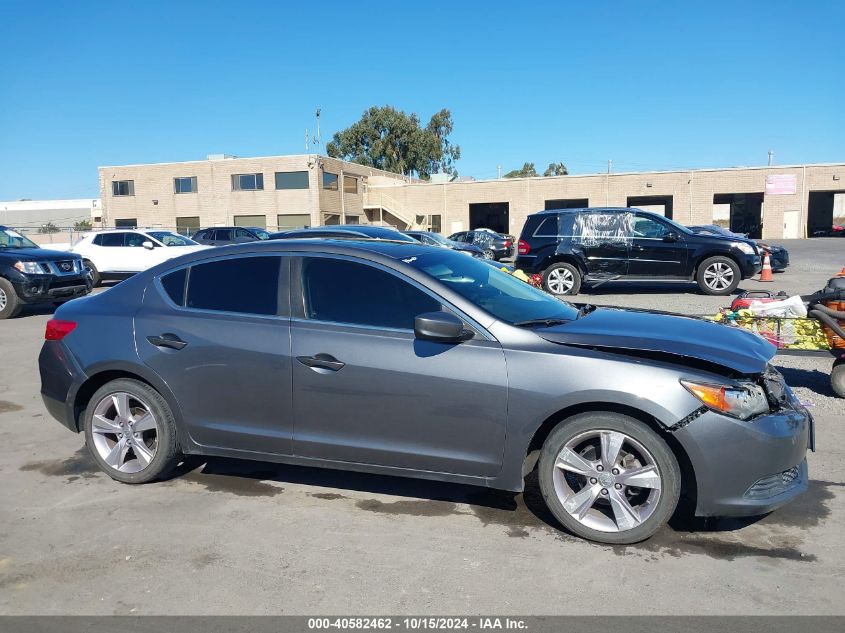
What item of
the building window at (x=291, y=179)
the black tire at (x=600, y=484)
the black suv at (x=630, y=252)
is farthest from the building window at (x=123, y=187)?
the black tire at (x=600, y=484)

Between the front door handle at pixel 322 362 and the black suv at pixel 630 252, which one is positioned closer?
the front door handle at pixel 322 362

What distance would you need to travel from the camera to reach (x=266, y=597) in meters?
3.37

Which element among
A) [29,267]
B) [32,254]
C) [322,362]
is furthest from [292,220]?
[322,362]

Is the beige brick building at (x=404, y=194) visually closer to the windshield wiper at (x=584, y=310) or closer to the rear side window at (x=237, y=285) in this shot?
the rear side window at (x=237, y=285)

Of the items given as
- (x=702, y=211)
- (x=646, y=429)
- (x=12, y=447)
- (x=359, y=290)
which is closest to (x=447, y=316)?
(x=359, y=290)

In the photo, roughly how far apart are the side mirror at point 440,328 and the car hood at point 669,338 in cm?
46

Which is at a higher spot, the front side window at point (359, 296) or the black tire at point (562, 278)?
the front side window at point (359, 296)

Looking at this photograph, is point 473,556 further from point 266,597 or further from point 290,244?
point 290,244

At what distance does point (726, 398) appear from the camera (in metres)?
3.65

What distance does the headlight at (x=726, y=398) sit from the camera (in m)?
3.63

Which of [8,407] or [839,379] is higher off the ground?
[839,379]

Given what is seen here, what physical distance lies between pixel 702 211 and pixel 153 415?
4464cm

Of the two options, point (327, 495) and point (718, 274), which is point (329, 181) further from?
point (327, 495)

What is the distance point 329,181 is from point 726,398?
45324 millimetres
